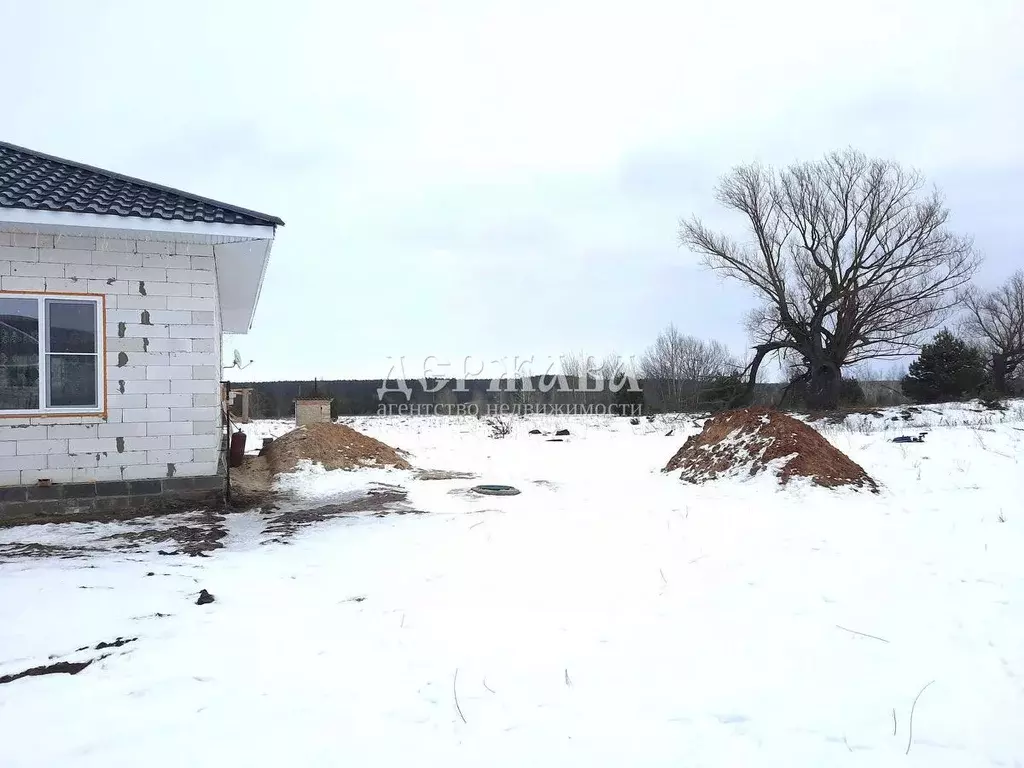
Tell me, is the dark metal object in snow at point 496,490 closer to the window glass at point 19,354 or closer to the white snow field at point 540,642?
the white snow field at point 540,642

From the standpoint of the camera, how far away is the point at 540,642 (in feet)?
11.4

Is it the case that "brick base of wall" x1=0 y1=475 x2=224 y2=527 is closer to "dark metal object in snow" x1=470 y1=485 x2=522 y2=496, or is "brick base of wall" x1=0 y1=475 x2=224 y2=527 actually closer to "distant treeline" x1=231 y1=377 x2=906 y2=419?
"dark metal object in snow" x1=470 y1=485 x2=522 y2=496

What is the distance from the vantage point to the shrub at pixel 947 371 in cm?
2389

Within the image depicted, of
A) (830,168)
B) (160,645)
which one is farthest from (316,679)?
(830,168)

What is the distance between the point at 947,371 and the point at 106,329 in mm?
26550

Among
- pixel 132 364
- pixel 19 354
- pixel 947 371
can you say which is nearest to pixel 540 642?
pixel 132 364

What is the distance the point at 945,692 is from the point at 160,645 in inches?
146

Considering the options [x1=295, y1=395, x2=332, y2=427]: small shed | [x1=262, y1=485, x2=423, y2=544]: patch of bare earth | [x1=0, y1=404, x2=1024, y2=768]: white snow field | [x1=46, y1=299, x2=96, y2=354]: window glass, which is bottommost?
[x1=0, y1=404, x2=1024, y2=768]: white snow field

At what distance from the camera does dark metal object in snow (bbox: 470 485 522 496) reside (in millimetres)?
7887

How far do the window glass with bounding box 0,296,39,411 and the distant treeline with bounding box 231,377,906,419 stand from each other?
1986 cm

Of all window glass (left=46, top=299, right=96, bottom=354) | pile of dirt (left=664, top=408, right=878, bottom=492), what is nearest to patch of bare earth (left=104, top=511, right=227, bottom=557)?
window glass (left=46, top=299, right=96, bottom=354)

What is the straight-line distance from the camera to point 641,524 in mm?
5965

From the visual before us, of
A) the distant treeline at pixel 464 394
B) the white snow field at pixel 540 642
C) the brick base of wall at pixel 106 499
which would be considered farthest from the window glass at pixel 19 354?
the distant treeline at pixel 464 394

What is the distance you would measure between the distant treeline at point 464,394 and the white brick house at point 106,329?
19.5m
